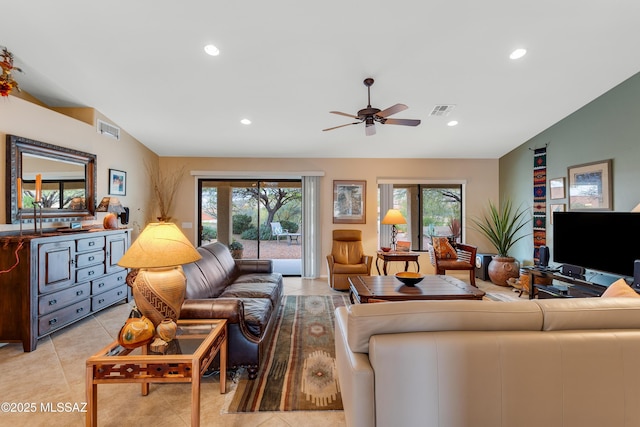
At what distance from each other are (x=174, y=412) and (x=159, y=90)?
3435 millimetres

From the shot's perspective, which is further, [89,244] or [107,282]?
[107,282]

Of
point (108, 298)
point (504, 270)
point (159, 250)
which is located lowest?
point (108, 298)

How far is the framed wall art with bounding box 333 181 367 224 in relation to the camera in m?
5.69

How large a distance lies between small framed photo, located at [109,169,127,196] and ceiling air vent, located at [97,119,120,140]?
54 cm

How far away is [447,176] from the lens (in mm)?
5758

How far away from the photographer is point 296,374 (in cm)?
226

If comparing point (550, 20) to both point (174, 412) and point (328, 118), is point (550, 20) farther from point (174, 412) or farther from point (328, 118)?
point (174, 412)

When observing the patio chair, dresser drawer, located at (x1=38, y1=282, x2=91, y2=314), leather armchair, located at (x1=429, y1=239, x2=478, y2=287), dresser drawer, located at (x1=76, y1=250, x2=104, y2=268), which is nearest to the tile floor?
dresser drawer, located at (x1=38, y1=282, x2=91, y2=314)

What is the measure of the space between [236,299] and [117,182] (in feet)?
12.1

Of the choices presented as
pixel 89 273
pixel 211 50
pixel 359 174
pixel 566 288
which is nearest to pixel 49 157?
pixel 89 273

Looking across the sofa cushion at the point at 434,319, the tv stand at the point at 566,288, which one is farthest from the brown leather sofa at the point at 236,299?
the tv stand at the point at 566,288

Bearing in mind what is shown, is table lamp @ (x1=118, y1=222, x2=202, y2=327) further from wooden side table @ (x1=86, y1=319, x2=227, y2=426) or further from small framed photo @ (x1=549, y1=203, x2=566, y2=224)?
small framed photo @ (x1=549, y1=203, x2=566, y2=224)

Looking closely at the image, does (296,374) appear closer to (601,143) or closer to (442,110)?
(442,110)

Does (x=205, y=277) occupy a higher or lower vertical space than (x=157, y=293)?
lower
